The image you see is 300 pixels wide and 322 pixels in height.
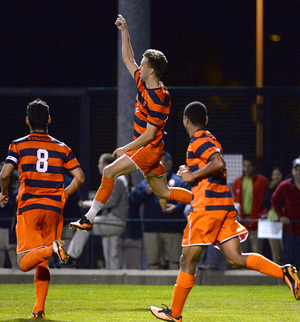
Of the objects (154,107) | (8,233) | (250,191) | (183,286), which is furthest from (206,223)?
(250,191)

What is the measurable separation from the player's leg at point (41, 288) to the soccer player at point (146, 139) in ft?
1.84

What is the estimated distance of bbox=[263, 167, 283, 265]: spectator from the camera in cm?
1097

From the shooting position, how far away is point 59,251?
6543 millimetres

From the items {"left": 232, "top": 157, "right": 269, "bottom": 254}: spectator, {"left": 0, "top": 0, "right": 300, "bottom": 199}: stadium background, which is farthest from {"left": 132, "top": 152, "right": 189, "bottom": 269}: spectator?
{"left": 0, "top": 0, "right": 300, "bottom": 199}: stadium background

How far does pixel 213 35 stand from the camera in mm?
27562

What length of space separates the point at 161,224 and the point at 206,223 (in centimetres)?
467

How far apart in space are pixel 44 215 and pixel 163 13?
67.3ft

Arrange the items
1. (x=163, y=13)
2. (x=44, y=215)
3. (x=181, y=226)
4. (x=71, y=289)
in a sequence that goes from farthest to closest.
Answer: (x=163, y=13) < (x=181, y=226) < (x=71, y=289) < (x=44, y=215)

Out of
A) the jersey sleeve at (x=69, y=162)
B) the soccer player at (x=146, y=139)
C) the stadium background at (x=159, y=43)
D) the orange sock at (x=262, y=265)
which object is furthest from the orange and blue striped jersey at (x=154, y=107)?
the stadium background at (x=159, y=43)

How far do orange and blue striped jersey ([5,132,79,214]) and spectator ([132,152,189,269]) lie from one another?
13.8 ft

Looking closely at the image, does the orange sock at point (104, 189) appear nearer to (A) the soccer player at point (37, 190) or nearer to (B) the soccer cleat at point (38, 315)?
(A) the soccer player at point (37, 190)

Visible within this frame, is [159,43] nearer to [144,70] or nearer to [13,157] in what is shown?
[144,70]

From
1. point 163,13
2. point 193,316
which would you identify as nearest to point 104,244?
point 193,316

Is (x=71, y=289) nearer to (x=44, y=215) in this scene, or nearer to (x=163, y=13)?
(x=44, y=215)
